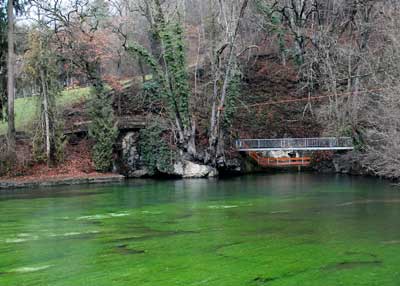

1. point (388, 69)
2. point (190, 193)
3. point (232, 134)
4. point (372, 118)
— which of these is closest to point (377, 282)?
point (190, 193)

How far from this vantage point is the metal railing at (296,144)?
29.2 meters

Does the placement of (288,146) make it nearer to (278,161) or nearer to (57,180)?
(278,161)

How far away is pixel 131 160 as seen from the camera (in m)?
31.2

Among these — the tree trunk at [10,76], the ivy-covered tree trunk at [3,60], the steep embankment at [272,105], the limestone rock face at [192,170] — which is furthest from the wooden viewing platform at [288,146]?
the ivy-covered tree trunk at [3,60]

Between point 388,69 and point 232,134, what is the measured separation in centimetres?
1337

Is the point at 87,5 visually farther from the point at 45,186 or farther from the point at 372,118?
the point at 372,118

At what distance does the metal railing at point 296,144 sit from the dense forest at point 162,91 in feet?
1.68

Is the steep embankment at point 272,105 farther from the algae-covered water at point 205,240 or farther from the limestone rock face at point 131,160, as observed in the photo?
the algae-covered water at point 205,240

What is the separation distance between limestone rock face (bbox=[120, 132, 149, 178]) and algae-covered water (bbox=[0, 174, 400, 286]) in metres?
11.7

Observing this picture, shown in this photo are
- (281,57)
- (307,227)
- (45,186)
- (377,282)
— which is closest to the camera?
(377,282)

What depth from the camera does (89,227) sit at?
12.0 meters

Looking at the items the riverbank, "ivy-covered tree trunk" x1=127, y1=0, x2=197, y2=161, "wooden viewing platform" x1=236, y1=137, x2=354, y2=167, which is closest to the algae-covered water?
the riverbank

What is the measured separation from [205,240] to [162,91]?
2183 cm

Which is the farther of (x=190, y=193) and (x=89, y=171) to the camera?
(x=89, y=171)
